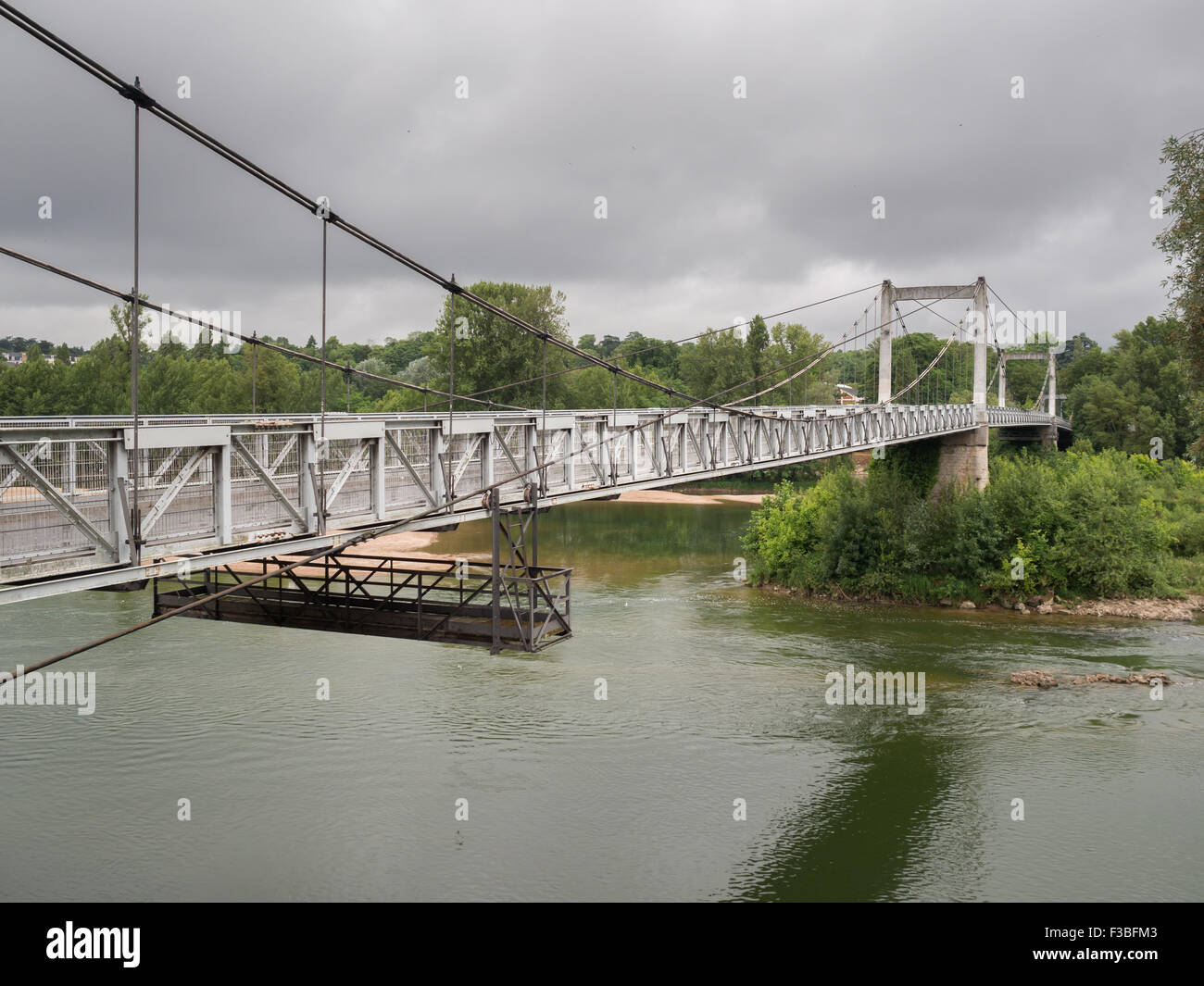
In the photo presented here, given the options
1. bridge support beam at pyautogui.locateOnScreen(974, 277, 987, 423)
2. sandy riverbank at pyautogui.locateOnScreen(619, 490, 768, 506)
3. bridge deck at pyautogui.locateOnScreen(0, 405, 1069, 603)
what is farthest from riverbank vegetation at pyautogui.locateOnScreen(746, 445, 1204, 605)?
sandy riverbank at pyautogui.locateOnScreen(619, 490, 768, 506)

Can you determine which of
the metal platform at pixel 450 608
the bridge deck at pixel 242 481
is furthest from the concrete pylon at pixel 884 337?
the metal platform at pixel 450 608

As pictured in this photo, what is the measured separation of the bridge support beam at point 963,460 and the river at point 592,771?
11.6 metres

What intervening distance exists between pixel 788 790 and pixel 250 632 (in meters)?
16.2

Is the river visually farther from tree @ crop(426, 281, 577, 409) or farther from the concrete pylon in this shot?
tree @ crop(426, 281, 577, 409)

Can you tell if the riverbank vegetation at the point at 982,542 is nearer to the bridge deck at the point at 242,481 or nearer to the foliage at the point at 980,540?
the foliage at the point at 980,540

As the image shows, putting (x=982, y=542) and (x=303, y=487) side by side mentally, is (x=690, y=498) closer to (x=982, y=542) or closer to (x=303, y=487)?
(x=982, y=542)

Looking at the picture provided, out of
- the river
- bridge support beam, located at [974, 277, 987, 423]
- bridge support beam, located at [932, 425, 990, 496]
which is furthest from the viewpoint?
bridge support beam, located at [974, 277, 987, 423]

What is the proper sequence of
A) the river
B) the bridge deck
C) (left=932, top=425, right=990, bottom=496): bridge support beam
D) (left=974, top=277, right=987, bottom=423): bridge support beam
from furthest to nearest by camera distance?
1. (left=974, top=277, right=987, bottom=423): bridge support beam
2. (left=932, top=425, right=990, bottom=496): bridge support beam
3. the river
4. the bridge deck

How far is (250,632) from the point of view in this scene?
92.1ft

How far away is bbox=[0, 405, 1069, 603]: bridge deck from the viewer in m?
9.84

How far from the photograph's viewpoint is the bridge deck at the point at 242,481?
984 cm

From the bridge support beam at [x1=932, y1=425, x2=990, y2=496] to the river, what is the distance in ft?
37.9
